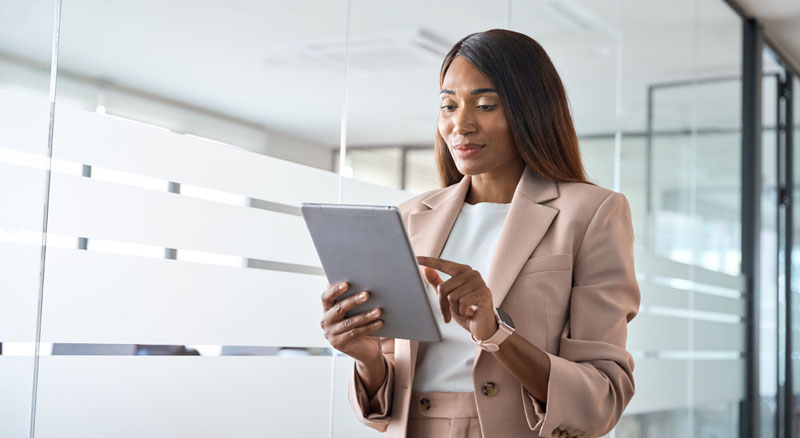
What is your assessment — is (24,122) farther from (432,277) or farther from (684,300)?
(684,300)

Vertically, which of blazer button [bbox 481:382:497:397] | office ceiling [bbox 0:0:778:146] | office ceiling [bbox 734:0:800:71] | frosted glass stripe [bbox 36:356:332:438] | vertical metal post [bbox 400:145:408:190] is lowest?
frosted glass stripe [bbox 36:356:332:438]

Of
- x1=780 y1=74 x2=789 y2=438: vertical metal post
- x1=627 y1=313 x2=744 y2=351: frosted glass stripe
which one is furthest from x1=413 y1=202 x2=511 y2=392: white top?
x1=780 y1=74 x2=789 y2=438: vertical metal post

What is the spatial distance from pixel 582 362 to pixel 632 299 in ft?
0.51

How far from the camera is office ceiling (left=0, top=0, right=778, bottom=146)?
73.0 inches

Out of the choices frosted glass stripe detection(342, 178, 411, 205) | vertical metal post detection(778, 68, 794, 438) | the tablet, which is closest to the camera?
the tablet

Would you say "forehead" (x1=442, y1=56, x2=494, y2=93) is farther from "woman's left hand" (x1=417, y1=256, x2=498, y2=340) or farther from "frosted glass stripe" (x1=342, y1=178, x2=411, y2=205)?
"frosted glass stripe" (x1=342, y1=178, x2=411, y2=205)

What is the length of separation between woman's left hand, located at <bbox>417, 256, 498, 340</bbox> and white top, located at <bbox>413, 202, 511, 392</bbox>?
0.19 m

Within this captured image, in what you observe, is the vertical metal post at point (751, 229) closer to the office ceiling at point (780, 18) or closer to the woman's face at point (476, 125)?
the office ceiling at point (780, 18)

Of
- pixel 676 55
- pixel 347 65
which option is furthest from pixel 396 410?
pixel 676 55

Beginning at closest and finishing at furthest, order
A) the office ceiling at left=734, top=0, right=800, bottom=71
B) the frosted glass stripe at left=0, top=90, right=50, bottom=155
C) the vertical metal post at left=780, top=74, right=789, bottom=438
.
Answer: the frosted glass stripe at left=0, top=90, right=50, bottom=155 → the office ceiling at left=734, top=0, right=800, bottom=71 → the vertical metal post at left=780, top=74, right=789, bottom=438

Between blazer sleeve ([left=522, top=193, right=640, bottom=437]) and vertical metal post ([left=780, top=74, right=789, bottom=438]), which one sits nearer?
blazer sleeve ([left=522, top=193, right=640, bottom=437])

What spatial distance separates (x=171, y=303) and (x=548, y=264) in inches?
34.4

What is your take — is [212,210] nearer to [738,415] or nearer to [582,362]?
[582,362]

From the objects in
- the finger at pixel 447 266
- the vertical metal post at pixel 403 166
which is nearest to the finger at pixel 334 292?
the finger at pixel 447 266
